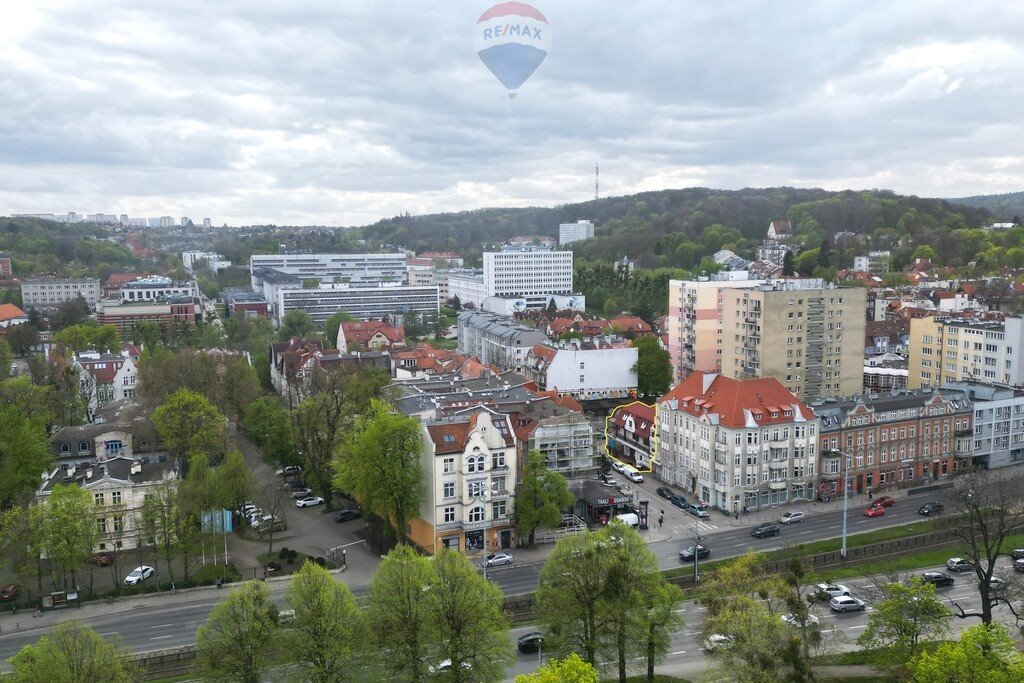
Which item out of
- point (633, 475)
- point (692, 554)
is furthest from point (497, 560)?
point (633, 475)

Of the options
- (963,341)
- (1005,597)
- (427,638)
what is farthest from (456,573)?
(963,341)

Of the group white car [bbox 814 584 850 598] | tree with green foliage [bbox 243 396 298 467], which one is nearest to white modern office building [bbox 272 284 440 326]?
tree with green foliage [bbox 243 396 298 467]

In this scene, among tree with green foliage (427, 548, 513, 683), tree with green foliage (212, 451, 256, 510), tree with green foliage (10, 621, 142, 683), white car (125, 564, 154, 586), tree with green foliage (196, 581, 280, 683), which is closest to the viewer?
tree with green foliage (10, 621, 142, 683)

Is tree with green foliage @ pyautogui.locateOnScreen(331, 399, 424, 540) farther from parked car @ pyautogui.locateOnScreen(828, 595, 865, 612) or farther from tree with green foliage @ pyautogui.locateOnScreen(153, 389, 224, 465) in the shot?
parked car @ pyautogui.locateOnScreen(828, 595, 865, 612)

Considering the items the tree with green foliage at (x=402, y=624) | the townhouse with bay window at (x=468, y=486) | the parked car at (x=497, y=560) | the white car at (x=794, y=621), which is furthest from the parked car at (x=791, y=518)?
the tree with green foliage at (x=402, y=624)

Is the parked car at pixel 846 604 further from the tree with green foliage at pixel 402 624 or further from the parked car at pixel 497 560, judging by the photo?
the tree with green foliage at pixel 402 624

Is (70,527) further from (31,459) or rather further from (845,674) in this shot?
(845,674)
